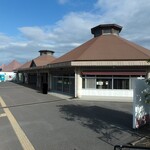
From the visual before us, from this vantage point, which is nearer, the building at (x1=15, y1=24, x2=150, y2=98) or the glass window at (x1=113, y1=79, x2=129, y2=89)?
the building at (x1=15, y1=24, x2=150, y2=98)

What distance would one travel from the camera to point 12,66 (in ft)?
283

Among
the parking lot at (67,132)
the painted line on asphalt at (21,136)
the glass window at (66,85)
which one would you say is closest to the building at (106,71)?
the glass window at (66,85)

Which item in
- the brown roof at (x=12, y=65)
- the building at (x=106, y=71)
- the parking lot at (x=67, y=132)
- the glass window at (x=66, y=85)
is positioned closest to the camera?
the parking lot at (x=67, y=132)

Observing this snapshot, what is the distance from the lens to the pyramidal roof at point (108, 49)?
2152cm

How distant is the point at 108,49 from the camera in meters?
23.9

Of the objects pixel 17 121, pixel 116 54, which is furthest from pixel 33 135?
Answer: pixel 116 54

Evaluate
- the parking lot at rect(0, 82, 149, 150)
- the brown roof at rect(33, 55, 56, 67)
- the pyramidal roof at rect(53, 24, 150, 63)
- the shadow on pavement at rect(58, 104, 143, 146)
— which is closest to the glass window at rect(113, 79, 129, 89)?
the pyramidal roof at rect(53, 24, 150, 63)

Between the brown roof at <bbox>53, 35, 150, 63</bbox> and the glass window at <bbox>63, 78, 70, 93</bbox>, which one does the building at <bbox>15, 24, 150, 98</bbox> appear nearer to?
the brown roof at <bbox>53, 35, 150, 63</bbox>

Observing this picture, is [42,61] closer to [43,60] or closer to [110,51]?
[43,60]

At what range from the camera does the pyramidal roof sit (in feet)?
70.6

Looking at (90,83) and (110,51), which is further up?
(110,51)

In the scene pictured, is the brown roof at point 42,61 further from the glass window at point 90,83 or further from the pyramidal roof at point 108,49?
the glass window at point 90,83

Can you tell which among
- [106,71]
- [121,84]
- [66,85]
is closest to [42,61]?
[66,85]

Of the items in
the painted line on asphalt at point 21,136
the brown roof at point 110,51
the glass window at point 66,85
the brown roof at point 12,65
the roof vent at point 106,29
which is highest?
the roof vent at point 106,29
